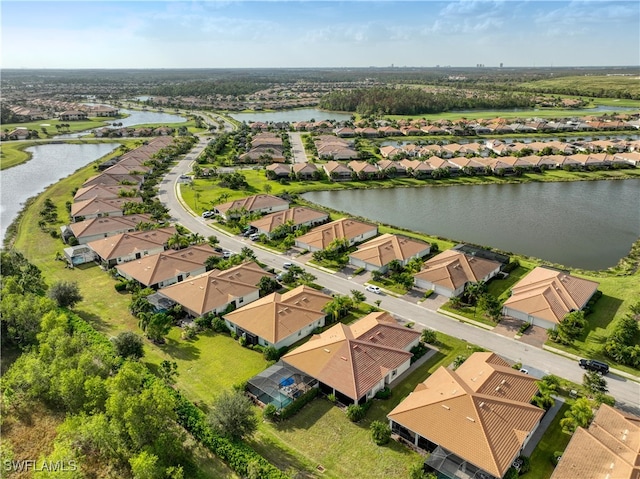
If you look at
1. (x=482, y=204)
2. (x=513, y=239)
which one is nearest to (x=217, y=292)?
(x=513, y=239)

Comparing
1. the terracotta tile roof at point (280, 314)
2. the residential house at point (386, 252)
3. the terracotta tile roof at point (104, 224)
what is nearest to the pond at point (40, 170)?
the terracotta tile roof at point (104, 224)

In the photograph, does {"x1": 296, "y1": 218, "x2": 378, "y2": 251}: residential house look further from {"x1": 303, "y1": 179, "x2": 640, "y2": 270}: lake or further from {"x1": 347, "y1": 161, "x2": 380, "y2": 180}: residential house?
{"x1": 347, "y1": 161, "x2": 380, "y2": 180}: residential house

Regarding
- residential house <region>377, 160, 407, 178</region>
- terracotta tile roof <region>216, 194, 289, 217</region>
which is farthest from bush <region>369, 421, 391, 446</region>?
residential house <region>377, 160, 407, 178</region>

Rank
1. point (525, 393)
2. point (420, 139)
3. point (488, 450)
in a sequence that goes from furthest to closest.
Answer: point (420, 139), point (525, 393), point (488, 450)

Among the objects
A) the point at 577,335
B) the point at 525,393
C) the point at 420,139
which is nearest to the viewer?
the point at 525,393

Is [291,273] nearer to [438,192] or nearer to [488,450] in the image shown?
[488,450]

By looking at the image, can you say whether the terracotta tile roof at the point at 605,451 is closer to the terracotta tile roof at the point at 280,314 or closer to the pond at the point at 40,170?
the terracotta tile roof at the point at 280,314
